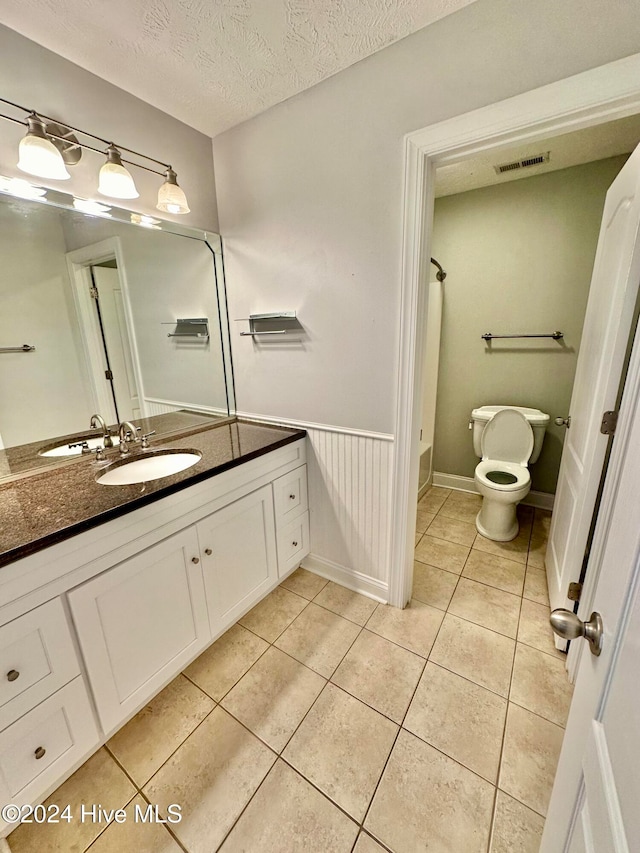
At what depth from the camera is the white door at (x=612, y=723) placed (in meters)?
0.42

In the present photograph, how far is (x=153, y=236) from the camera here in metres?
1.76

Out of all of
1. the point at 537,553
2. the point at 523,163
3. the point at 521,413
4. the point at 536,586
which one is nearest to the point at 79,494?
the point at 536,586

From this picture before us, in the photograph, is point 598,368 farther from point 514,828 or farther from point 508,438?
point 514,828

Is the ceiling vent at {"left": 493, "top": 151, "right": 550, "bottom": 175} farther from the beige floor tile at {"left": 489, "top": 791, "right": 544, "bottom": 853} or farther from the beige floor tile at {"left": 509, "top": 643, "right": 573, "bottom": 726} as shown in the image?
the beige floor tile at {"left": 489, "top": 791, "right": 544, "bottom": 853}

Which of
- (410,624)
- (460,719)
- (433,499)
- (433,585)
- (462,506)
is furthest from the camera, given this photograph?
(433,499)

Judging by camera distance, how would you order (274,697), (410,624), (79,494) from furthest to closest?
(410,624) → (274,697) → (79,494)

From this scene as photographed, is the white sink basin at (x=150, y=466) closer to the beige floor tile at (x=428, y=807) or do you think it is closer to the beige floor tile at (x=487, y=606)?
the beige floor tile at (x=428, y=807)

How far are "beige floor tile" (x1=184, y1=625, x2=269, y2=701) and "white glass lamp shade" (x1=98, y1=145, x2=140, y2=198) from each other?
202cm

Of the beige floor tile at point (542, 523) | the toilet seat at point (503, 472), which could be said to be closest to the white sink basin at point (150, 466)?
the toilet seat at point (503, 472)

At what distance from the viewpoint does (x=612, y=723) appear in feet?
1.58

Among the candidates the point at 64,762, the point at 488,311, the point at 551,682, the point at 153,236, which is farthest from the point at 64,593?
the point at 488,311

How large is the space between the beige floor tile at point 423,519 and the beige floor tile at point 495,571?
393 mm

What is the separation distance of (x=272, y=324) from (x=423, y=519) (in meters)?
1.83

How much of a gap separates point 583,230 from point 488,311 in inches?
27.8
